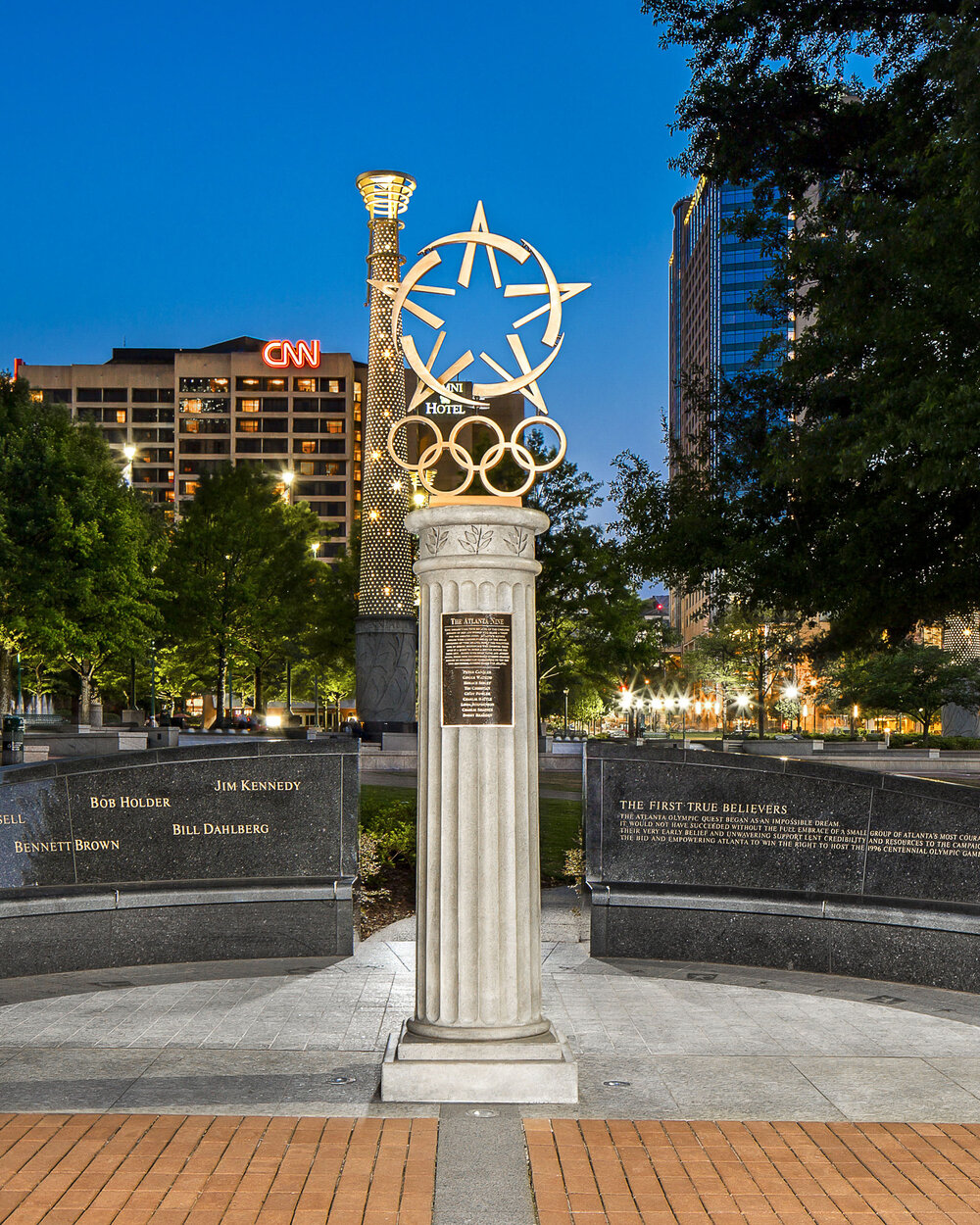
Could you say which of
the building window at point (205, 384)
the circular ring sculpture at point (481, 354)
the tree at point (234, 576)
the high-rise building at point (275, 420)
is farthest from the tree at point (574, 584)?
the building window at point (205, 384)

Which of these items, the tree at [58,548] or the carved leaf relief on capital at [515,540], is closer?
the carved leaf relief on capital at [515,540]

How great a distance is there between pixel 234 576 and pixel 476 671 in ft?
169

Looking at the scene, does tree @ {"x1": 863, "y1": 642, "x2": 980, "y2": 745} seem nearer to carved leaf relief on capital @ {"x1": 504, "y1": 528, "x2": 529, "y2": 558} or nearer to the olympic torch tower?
the olympic torch tower

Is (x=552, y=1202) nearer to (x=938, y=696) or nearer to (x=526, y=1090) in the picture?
(x=526, y=1090)

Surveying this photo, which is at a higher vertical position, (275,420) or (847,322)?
(275,420)

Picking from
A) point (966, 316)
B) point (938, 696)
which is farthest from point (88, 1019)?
point (938, 696)

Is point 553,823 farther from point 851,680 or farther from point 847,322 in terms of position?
point 851,680

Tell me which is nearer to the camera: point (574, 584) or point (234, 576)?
point (574, 584)

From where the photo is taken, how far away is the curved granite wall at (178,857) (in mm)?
10055

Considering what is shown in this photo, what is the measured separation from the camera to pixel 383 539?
45.3 metres

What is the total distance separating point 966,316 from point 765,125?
19.1 ft

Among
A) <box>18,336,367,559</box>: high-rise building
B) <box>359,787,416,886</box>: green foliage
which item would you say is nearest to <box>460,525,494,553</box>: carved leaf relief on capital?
<box>359,787,416,886</box>: green foliage

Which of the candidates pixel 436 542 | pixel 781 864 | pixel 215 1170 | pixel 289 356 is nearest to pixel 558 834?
pixel 781 864

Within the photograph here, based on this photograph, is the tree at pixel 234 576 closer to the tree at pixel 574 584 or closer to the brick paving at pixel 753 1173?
the tree at pixel 574 584
